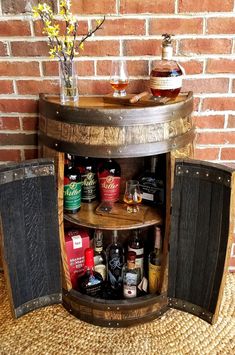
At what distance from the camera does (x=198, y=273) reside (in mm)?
1297

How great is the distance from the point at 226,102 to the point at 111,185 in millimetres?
547

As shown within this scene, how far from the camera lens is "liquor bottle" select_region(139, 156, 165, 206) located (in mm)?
1428

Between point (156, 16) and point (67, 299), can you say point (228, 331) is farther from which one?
point (156, 16)

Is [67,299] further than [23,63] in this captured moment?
Yes

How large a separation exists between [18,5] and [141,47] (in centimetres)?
46

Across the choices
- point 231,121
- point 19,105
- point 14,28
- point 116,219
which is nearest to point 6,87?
point 19,105

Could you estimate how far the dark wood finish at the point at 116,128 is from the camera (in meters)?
1.16

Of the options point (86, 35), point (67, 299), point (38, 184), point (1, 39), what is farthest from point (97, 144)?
point (67, 299)

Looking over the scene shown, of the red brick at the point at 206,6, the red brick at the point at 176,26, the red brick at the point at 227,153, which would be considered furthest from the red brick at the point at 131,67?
the red brick at the point at 227,153

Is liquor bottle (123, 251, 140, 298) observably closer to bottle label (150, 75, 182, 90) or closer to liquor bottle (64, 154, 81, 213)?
liquor bottle (64, 154, 81, 213)

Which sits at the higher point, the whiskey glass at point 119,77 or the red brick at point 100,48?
the red brick at point 100,48

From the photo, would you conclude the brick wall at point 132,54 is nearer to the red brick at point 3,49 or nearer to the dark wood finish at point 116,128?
the red brick at point 3,49

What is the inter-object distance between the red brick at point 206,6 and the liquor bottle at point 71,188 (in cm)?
68

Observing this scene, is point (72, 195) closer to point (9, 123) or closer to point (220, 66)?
point (9, 123)
